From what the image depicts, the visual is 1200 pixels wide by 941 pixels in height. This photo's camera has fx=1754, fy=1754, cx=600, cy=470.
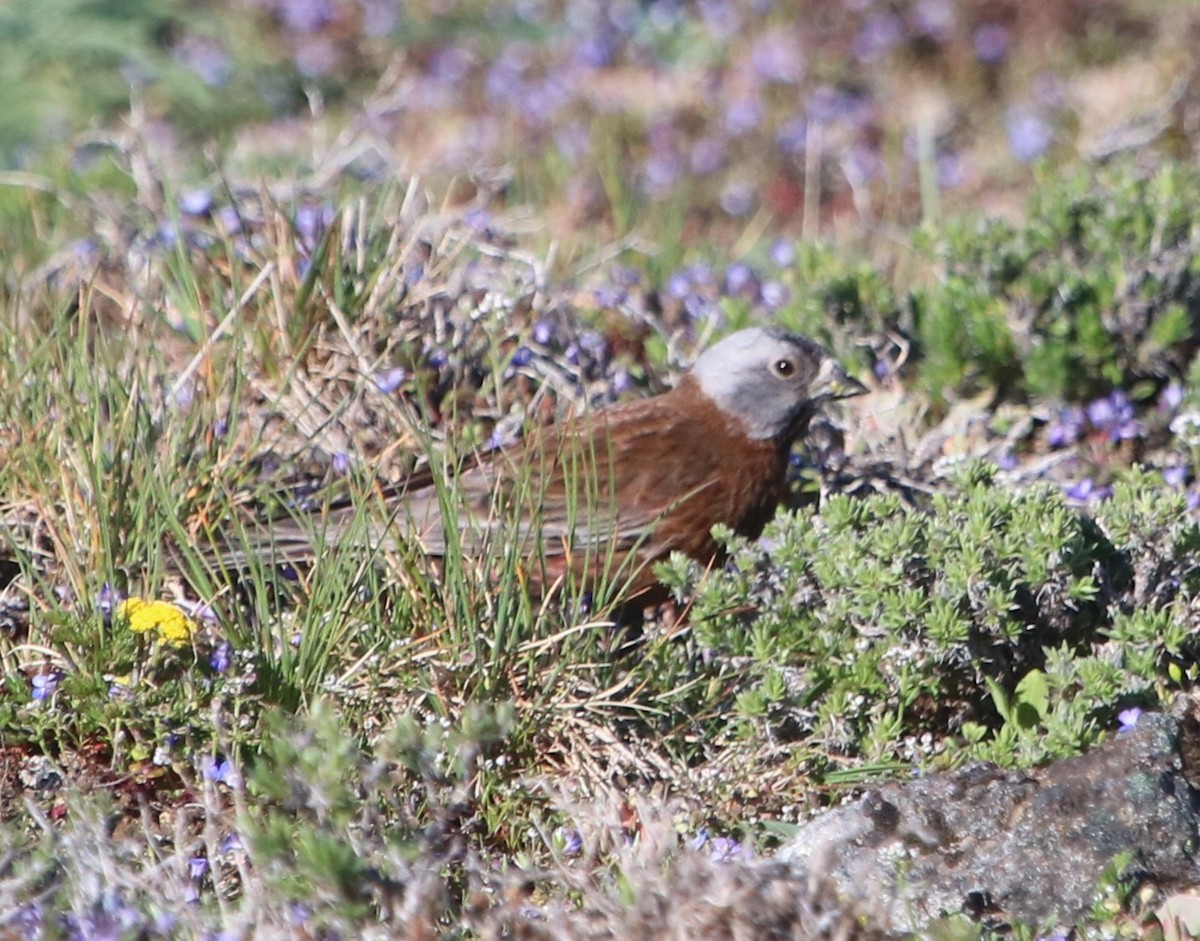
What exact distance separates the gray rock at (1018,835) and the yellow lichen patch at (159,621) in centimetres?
134

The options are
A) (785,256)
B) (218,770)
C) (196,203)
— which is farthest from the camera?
(785,256)

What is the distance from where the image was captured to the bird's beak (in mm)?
5123

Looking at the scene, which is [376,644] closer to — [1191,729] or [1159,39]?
[1191,729]

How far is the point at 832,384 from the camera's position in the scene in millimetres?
5129

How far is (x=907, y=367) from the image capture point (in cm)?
591

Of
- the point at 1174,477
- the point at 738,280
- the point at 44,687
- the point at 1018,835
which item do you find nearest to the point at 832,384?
the point at 1174,477

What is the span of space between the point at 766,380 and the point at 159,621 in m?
2.07

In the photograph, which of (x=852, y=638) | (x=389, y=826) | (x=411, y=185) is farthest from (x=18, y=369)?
(x=852, y=638)

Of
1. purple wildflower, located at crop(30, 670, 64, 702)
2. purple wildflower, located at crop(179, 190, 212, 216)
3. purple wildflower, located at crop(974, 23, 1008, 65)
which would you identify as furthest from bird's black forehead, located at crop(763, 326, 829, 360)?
purple wildflower, located at crop(974, 23, 1008, 65)

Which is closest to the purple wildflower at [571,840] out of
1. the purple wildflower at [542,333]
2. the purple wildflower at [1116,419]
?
the purple wildflower at [542,333]

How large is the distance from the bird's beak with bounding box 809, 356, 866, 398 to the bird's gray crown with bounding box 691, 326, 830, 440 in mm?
11

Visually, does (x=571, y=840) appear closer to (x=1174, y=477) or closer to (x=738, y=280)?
(x=1174, y=477)

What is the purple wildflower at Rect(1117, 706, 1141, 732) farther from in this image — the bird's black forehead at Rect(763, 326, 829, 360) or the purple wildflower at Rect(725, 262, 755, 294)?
the purple wildflower at Rect(725, 262, 755, 294)

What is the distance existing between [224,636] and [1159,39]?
8017 mm
